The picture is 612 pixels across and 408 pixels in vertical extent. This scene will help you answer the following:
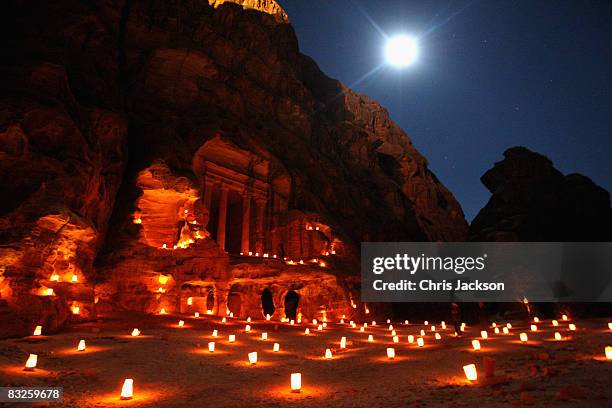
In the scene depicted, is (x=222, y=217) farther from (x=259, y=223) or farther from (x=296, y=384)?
(x=296, y=384)

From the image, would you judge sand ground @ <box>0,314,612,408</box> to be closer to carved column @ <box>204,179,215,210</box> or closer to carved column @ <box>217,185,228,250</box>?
carved column @ <box>217,185,228,250</box>

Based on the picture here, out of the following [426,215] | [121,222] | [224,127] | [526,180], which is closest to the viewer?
[121,222]

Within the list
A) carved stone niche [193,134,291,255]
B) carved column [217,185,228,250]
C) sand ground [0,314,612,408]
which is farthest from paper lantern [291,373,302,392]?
carved stone niche [193,134,291,255]

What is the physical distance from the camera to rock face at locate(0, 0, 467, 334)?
17234 millimetres

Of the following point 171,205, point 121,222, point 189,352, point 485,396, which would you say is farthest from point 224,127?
point 485,396

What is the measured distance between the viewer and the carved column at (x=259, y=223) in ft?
110

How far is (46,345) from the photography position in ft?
42.8

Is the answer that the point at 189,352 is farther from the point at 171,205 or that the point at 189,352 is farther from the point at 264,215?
the point at 264,215

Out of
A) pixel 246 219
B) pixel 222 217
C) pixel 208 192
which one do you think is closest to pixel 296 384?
pixel 222 217

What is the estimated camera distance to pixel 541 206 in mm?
52344

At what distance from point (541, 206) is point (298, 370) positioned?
169 feet

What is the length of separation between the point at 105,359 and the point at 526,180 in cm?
5755

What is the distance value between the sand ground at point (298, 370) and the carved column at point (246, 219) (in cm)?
1578

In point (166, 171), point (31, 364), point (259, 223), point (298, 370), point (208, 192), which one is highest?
point (208, 192)
